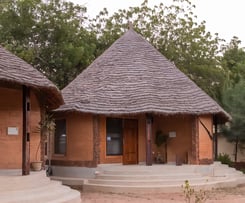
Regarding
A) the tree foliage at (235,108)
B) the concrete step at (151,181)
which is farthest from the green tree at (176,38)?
the concrete step at (151,181)

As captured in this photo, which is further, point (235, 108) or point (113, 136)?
point (235, 108)

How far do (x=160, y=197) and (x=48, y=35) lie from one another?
15045mm

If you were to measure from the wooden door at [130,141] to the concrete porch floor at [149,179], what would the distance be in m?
0.91

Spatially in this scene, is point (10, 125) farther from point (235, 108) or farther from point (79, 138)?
point (235, 108)

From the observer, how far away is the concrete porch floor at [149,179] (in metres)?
16.4

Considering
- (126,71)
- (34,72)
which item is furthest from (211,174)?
(34,72)

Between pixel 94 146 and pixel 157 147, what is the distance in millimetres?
3507

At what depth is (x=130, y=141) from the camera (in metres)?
20.1

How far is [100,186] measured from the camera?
1658 cm

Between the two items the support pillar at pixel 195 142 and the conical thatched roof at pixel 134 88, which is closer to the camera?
the conical thatched roof at pixel 134 88

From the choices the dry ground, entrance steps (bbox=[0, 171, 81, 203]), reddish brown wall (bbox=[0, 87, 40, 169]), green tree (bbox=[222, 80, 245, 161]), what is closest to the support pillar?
the dry ground

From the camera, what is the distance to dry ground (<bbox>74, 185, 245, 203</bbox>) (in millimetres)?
14141

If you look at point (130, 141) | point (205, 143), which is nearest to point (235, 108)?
point (205, 143)

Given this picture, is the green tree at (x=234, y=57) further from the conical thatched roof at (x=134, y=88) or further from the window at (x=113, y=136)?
the window at (x=113, y=136)
